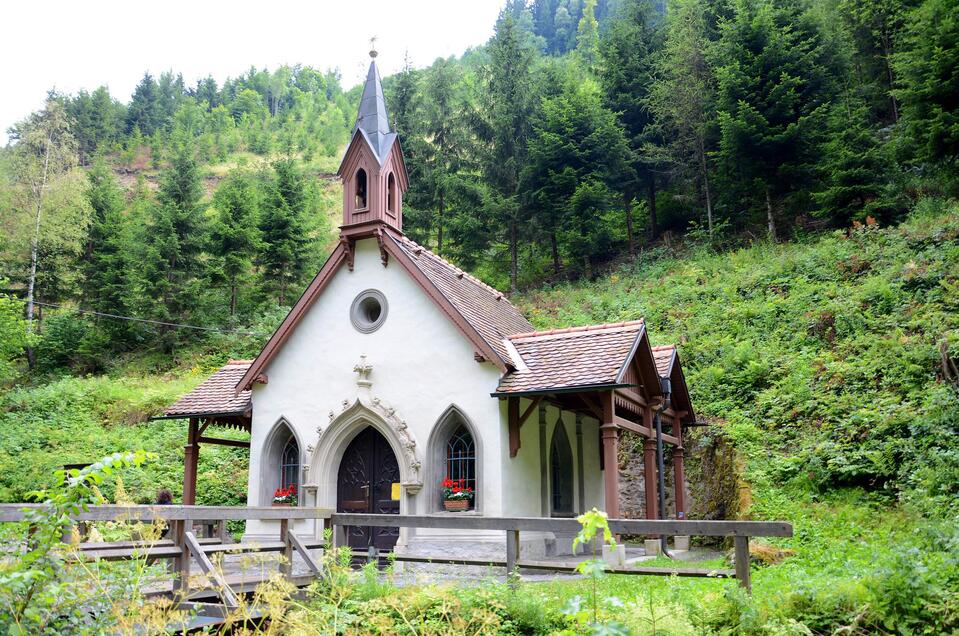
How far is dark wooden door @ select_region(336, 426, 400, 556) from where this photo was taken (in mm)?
13781

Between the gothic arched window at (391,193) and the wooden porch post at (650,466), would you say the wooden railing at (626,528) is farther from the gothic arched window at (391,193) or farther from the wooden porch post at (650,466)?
the gothic arched window at (391,193)

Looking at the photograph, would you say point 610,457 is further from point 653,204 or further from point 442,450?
point 653,204

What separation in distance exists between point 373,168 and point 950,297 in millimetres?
13077

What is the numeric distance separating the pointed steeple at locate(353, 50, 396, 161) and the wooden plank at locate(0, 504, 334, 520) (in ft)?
26.1

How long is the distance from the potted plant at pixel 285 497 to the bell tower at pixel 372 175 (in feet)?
16.6

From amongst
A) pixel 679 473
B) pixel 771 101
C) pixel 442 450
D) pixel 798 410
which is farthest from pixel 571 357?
pixel 771 101

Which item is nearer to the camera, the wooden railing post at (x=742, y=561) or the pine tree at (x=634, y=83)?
the wooden railing post at (x=742, y=561)

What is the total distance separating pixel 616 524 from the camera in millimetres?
8039

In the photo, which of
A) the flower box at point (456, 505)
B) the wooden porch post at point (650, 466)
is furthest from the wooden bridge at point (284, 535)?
the wooden porch post at point (650, 466)

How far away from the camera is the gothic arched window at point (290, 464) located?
49.5 ft

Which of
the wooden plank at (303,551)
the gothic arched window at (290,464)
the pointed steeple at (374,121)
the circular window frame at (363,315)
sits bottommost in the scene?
the wooden plank at (303,551)

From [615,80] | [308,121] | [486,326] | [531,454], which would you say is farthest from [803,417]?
[308,121]

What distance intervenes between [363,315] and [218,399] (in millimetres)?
3809

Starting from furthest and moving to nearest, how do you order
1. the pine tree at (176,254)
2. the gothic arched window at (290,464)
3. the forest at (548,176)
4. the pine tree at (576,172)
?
1. the pine tree at (176,254)
2. the pine tree at (576,172)
3. the forest at (548,176)
4. the gothic arched window at (290,464)
